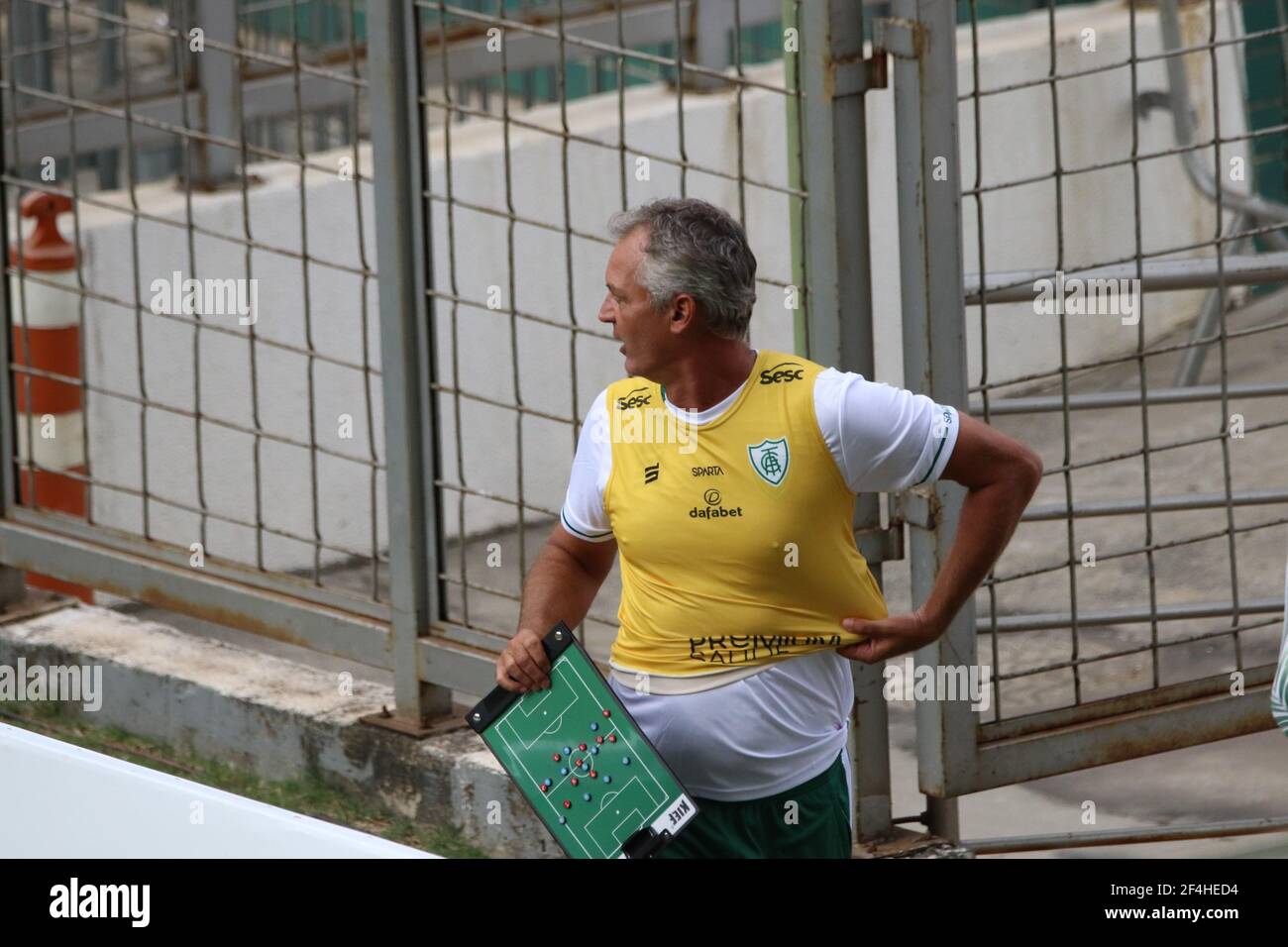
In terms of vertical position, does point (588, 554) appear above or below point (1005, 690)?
above

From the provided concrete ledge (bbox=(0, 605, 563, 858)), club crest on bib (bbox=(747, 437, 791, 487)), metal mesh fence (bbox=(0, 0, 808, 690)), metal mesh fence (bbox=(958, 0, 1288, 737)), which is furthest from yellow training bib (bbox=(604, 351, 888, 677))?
metal mesh fence (bbox=(0, 0, 808, 690))

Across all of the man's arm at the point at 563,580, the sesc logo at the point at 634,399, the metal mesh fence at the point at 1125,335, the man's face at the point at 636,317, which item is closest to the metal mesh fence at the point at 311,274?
the metal mesh fence at the point at 1125,335

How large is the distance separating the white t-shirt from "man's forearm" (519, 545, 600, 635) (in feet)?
0.21

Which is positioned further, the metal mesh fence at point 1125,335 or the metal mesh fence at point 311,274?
the metal mesh fence at point 311,274

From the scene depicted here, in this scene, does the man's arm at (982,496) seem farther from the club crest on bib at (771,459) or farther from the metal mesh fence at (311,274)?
the metal mesh fence at (311,274)

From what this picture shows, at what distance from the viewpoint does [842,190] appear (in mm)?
3766

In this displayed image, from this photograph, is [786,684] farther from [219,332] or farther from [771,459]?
[219,332]

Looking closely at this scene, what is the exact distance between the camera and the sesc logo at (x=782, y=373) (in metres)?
2.99

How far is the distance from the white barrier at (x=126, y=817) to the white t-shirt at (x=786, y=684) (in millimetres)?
942

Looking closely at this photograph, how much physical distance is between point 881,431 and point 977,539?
24 cm
